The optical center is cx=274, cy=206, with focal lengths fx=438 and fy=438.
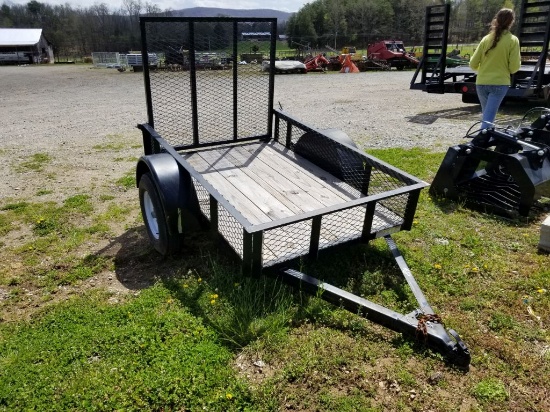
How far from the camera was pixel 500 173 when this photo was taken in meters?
4.93

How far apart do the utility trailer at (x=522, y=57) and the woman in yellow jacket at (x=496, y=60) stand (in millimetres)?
3794

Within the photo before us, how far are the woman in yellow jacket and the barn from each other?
47892mm

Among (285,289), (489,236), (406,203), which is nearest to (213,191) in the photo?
(285,289)

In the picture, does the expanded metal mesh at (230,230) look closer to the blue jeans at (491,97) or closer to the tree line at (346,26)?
the blue jeans at (491,97)

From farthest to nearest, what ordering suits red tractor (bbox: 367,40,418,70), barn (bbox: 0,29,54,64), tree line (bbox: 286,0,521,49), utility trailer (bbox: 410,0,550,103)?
tree line (bbox: 286,0,521,49) < barn (bbox: 0,29,54,64) < red tractor (bbox: 367,40,418,70) < utility trailer (bbox: 410,0,550,103)

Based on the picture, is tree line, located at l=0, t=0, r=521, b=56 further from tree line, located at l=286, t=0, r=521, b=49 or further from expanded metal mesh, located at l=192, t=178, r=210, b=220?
expanded metal mesh, located at l=192, t=178, r=210, b=220

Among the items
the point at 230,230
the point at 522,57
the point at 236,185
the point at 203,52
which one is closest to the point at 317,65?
the point at 522,57

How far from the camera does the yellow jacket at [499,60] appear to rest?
5832 millimetres

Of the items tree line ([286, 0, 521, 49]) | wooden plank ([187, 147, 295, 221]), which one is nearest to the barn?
tree line ([286, 0, 521, 49])

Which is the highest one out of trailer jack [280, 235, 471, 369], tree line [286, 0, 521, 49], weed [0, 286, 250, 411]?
tree line [286, 0, 521, 49]

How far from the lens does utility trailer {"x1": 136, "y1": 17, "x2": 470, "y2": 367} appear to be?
2.87 m

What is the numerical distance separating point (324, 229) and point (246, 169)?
52.9 inches

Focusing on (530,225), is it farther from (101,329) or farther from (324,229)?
(101,329)

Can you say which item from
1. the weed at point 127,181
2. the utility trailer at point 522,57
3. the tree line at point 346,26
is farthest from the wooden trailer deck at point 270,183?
the tree line at point 346,26
